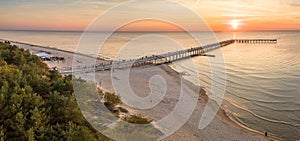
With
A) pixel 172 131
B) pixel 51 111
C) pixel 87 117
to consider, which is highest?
pixel 51 111

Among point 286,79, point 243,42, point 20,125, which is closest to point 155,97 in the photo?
point 20,125

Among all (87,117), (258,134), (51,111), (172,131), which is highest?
(51,111)

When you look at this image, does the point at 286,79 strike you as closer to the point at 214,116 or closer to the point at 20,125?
the point at 214,116

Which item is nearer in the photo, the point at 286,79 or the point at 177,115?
the point at 177,115

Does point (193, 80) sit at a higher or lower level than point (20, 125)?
lower

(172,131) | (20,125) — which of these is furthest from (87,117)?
(172,131)

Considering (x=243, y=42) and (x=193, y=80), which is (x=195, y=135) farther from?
(x=243, y=42)

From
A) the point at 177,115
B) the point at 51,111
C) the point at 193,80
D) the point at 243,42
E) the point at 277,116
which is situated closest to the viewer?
the point at 51,111

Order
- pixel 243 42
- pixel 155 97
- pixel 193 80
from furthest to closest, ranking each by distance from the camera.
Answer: pixel 243 42 < pixel 193 80 < pixel 155 97

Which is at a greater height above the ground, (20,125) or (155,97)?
(20,125)
